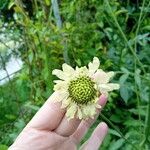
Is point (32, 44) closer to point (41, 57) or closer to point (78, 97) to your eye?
point (41, 57)

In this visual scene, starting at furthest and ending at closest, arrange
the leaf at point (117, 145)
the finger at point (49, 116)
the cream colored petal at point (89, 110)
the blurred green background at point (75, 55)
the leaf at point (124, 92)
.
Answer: the blurred green background at point (75, 55)
the leaf at point (124, 92)
the leaf at point (117, 145)
the finger at point (49, 116)
the cream colored petal at point (89, 110)

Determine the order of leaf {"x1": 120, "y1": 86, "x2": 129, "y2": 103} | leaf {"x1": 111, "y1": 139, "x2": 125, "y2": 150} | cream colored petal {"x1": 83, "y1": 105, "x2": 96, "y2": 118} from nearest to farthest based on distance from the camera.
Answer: cream colored petal {"x1": 83, "y1": 105, "x2": 96, "y2": 118} → leaf {"x1": 111, "y1": 139, "x2": 125, "y2": 150} → leaf {"x1": 120, "y1": 86, "x2": 129, "y2": 103}

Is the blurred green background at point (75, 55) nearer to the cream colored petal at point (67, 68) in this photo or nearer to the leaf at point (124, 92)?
the leaf at point (124, 92)

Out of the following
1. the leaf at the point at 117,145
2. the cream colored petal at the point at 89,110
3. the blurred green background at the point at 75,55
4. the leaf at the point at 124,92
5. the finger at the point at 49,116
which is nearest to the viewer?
the cream colored petal at the point at 89,110

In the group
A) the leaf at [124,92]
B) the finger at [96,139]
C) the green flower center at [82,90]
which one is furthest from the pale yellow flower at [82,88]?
the leaf at [124,92]

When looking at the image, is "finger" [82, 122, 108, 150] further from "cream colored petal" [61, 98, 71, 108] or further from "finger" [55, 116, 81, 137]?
"cream colored petal" [61, 98, 71, 108]

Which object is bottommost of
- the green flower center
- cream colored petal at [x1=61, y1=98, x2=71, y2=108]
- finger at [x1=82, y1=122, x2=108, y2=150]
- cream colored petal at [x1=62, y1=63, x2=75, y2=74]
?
finger at [x1=82, y1=122, x2=108, y2=150]

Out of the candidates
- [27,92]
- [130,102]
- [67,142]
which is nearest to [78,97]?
[67,142]

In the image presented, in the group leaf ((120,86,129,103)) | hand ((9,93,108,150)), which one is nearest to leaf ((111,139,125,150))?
leaf ((120,86,129,103))
